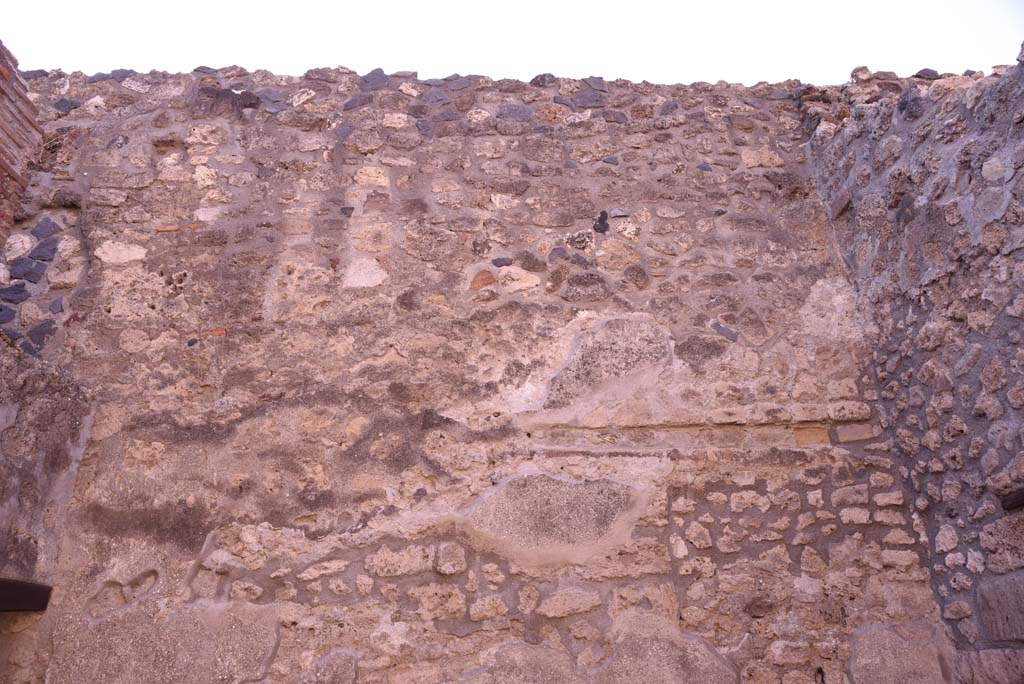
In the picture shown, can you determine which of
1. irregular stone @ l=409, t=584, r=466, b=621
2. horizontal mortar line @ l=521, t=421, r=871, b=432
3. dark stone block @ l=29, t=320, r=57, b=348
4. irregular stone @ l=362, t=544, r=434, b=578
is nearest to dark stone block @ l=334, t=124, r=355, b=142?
dark stone block @ l=29, t=320, r=57, b=348

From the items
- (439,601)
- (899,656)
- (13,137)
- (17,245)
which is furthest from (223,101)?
(899,656)

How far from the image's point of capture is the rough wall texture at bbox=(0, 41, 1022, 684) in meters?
2.93

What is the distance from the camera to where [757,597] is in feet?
9.93

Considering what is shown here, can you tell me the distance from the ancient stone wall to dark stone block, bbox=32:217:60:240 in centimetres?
345

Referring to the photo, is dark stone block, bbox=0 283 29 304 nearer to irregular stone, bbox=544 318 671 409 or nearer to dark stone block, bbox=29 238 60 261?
dark stone block, bbox=29 238 60 261

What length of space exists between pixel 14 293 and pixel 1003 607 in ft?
12.5

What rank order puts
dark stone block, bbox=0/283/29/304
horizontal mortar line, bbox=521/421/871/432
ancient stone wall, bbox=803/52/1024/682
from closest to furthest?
ancient stone wall, bbox=803/52/1024/682
horizontal mortar line, bbox=521/421/871/432
dark stone block, bbox=0/283/29/304

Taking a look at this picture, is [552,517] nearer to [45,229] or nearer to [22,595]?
[22,595]

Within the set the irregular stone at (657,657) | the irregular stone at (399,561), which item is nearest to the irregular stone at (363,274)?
the irregular stone at (399,561)

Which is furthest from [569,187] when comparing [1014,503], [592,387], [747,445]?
[1014,503]

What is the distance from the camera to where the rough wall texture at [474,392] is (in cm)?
293

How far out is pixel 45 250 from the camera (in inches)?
141

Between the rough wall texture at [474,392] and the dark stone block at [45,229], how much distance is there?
12 mm

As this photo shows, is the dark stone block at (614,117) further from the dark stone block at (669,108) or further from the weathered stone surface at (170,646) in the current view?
the weathered stone surface at (170,646)
